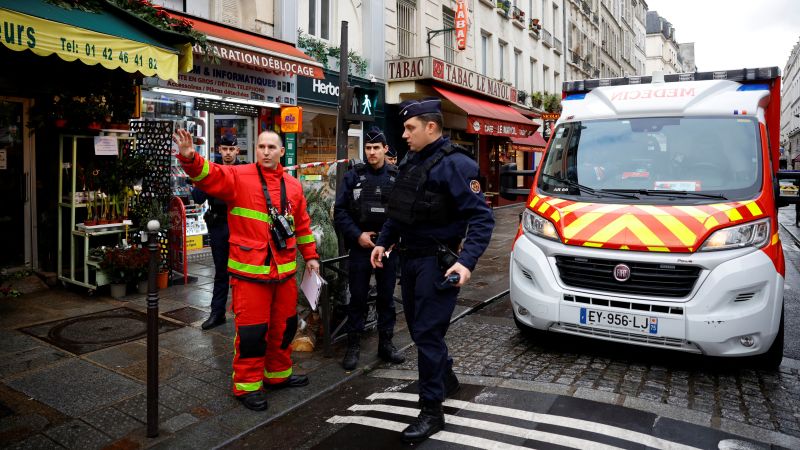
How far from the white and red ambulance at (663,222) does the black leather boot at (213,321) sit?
3015mm

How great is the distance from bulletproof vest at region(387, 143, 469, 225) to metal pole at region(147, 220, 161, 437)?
4.90 feet

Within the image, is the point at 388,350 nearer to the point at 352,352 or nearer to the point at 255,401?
the point at 352,352

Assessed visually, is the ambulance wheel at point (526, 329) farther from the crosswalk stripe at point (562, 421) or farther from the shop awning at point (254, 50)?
the shop awning at point (254, 50)

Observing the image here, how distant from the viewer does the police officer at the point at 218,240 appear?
589cm

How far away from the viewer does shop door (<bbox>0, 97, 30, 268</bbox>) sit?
277 inches

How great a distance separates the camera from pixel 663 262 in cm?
440

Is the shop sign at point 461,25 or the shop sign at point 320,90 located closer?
the shop sign at point 320,90

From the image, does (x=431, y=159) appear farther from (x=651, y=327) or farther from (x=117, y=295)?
(x=117, y=295)

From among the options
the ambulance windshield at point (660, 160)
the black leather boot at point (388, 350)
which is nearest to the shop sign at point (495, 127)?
the ambulance windshield at point (660, 160)

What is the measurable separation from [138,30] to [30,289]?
143 inches

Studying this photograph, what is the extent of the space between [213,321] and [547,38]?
26337 mm

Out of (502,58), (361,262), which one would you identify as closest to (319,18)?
(361,262)

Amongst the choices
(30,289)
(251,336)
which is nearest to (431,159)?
(251,336)

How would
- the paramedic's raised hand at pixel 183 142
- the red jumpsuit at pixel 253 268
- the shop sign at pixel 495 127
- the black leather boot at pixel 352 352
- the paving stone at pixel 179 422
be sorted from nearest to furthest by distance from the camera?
the paramedic's raised hand at pixel 183 142
the paving stone at pixel 179 422
the red jumpsuit at pixel 253 268
the black leather boot at pixel 352 352
the shop sign at pixel 495 127
